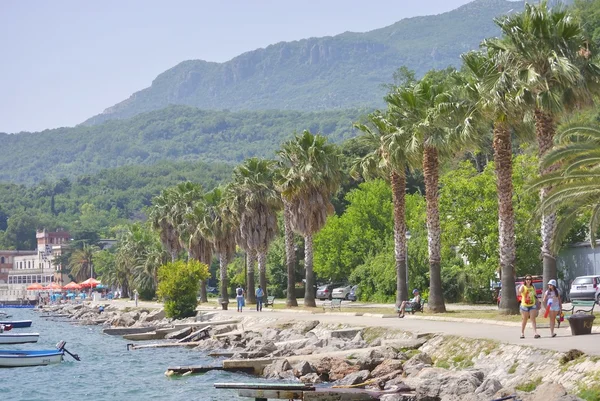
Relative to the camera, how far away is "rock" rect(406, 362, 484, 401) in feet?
75.4

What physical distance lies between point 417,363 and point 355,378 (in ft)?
6.94

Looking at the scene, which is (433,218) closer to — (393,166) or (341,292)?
(393,166)

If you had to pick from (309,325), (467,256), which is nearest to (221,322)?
(309,325)

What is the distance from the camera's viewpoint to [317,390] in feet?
82.5

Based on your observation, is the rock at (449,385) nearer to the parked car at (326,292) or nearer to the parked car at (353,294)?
the parked car at (353,294)

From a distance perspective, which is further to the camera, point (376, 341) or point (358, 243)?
point (358, 243)

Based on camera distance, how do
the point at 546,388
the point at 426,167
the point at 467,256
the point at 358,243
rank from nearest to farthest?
the point at 546,388
the point at 426,167
the point at 467,256
the point at 358,243

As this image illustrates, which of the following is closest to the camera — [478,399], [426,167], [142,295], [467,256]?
[478,399]

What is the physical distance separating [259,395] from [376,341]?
37.0ft

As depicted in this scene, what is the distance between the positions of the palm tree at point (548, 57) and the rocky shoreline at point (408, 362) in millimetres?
7553

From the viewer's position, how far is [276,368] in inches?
1308

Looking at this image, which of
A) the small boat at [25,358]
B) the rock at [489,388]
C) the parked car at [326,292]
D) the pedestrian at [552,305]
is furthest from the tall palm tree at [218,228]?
the rock at [489,388]

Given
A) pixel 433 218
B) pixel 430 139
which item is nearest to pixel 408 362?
pixel 430 139

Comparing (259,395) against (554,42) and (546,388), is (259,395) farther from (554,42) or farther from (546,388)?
(554,42)
